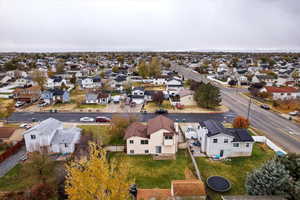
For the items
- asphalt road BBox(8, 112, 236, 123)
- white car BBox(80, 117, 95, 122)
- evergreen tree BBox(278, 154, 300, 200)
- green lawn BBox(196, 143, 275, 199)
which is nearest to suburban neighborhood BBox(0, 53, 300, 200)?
white car BBox(80, 117, 95, 122)

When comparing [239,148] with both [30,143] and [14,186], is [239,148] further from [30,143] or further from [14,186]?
[30,143]

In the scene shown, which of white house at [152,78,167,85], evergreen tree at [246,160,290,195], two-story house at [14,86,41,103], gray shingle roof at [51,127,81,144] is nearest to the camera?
evergreen tree at [246,160,290,195]

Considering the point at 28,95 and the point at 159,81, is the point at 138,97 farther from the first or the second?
the point at 28,95

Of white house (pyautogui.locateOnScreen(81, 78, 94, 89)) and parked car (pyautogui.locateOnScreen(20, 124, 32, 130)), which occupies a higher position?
white house (pyautogui.locateOnScreen(81, 78, 94, 89))

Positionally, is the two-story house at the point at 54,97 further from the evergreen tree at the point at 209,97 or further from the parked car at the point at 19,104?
the evergreen tree at the point at 209,97

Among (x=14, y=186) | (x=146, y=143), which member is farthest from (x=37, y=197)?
(x=146, y=143)

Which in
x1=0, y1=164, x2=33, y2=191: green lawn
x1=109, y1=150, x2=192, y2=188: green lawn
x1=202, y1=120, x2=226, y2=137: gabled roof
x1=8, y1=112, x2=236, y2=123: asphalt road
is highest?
x1=202, y1=120, x2=226, y2=137: gabled roof

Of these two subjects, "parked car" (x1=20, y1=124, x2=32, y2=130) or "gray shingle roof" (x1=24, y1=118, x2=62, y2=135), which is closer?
"gray shingle roof" (x1=24, y1=118, x2=62, y2=135)

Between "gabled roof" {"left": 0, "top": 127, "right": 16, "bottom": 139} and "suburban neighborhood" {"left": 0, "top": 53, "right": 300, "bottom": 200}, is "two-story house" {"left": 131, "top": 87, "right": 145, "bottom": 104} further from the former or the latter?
"gabled roof" {"left": 0, "top": 127, "right": 16, "bottom": 139}
